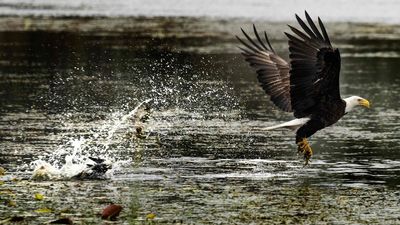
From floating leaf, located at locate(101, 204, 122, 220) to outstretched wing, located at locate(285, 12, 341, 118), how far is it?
2.55 meters

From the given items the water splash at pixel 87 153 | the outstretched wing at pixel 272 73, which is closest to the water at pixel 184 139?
the water splash at pixel 87 153

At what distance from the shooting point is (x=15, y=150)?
412 inches

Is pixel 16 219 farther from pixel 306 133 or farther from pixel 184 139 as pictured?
pixel 184 139

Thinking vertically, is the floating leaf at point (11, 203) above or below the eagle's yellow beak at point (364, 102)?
below

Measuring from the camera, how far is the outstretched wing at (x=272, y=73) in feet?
35.1

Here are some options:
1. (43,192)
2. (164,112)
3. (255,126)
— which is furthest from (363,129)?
(43,192)

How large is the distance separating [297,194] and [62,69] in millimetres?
9838

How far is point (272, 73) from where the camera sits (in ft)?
35.9

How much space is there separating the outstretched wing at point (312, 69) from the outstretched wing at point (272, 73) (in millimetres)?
793

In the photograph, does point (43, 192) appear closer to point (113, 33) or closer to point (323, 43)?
point (323, 43)

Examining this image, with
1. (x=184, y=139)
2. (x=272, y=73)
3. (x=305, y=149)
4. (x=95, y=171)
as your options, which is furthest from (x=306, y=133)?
(x=95, y=171)

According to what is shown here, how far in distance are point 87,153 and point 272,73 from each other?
1.96 m

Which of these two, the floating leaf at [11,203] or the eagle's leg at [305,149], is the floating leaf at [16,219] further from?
the eagle's leg at [305,149]

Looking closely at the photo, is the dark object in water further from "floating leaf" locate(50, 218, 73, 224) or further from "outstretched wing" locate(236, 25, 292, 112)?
"outstretched wing" locate(236, 25, 292, 112)
